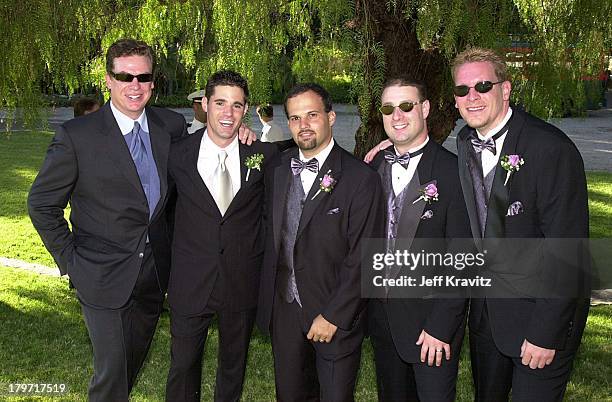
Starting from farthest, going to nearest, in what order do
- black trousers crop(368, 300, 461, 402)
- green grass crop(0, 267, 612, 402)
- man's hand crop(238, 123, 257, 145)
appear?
green grass crop(0, 267, 612, 402)
man's hand crop(238, 123, 257, 145)
black trousers crop(368, 300, 461, 402)

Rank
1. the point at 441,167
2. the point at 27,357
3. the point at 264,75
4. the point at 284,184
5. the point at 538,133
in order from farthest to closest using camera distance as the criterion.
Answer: the point at 27,357 → the point at 264,75 → the point at 284,184 → the point at 441,167 → the point at 538,133

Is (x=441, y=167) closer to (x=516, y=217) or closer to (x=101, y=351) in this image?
(x=516, y=217)

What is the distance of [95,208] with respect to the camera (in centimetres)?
421

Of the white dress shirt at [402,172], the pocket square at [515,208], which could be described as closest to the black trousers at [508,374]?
the pocket square at [515,208]

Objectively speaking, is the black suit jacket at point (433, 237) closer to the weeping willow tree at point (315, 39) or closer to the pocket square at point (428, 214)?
the pocket square at point (428, 214)

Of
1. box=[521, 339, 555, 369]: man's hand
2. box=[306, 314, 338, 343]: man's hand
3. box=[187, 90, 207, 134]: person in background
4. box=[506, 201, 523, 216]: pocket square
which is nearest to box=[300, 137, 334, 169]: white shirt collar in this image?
box=[306, 314, 338, 343]: man's hand

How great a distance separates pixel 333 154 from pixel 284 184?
304 mm

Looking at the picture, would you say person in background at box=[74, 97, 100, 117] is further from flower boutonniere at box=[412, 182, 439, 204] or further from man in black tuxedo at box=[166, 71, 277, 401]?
flower boutonniere at box=[412, 182, 439, 204]

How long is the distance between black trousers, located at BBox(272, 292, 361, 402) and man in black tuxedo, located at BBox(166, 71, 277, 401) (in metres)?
0.37

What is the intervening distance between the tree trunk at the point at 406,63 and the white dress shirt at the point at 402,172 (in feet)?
2.38

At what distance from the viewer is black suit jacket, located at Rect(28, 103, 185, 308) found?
4145 mm

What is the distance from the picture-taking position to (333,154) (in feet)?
13.4

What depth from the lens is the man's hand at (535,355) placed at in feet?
11.6

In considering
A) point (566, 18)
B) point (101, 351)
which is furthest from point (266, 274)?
point (566, 18)
